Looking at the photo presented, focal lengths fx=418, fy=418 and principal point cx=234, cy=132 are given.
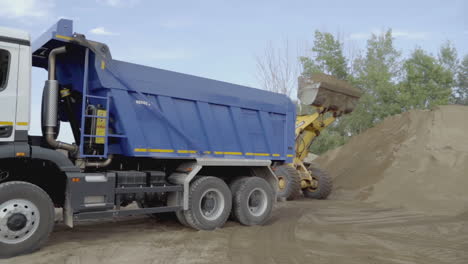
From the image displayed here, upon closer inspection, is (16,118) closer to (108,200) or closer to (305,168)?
(108,200)

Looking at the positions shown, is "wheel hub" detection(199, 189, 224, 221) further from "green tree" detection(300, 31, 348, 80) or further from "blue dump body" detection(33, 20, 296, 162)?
"green tree" detection(300, 31, 348, 80)

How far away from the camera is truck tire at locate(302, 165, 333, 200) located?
1452 centimetres

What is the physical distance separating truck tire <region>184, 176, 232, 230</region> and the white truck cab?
3.11 meters

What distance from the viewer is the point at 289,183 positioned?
532 inches

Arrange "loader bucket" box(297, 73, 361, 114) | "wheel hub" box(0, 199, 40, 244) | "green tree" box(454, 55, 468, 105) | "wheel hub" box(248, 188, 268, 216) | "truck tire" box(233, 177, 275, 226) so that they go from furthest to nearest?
"green tree" box(454, 55, 468, 105) < "loader bucket" box(297, 73, 361, 114) < "wheel hub" box(248, 188, 268, 216) < "truck tire" box(233, 177, 275, 226) < "wheel hub" box(0, 199, 40, 244)

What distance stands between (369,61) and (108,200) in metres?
30.0

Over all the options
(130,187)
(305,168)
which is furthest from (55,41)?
(305,168)

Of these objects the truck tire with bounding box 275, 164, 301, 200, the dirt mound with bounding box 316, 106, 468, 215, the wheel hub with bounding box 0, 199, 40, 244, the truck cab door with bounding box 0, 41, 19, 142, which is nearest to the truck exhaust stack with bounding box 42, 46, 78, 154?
the truck cab door with bounding box 0, 41, 19, 142

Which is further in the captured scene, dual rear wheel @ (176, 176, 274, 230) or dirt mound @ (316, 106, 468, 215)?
dirt mound @ (316, 106, 468, 215)

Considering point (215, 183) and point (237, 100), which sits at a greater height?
point (237, 100)

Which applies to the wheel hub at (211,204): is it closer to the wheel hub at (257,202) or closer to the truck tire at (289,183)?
the wheel hub at (257,202)

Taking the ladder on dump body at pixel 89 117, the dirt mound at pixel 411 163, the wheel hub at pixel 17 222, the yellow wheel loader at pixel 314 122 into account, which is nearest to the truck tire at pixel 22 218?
the wheel hub at pixel 17 222

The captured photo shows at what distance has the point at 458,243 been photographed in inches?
285

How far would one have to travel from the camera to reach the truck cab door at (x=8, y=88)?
18.9 feet
